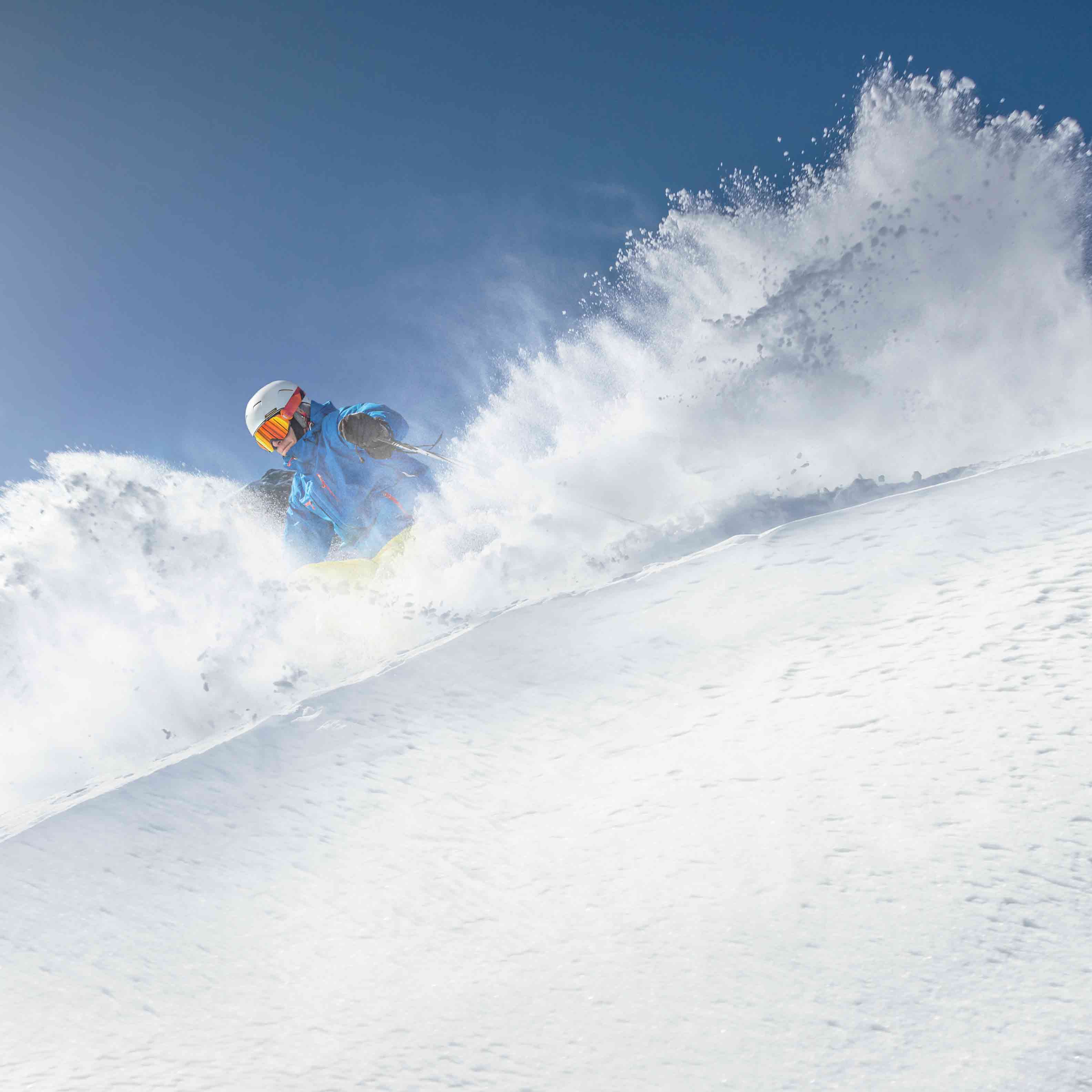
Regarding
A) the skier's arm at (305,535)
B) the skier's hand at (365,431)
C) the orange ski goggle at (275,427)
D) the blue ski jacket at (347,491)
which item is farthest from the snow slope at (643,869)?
the orange ski goggle at (275,427)

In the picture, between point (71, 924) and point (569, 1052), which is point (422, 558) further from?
point (569, 1052)

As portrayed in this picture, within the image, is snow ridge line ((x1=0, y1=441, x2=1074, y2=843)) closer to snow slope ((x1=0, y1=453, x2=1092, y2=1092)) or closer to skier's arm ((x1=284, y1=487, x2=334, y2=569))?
snow slope ((x1=0, y1=453, x2=1092, y2=1092))

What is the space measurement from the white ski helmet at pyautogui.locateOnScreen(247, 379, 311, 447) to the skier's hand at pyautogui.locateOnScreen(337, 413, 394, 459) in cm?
65

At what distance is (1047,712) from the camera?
5.30 ft

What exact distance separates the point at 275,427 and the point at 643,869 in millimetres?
6300

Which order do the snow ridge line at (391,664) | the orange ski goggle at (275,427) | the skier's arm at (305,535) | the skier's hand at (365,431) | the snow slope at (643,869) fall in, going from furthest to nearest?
the orange ski goggle at (275,427) → the skier's arm at (305,535) → the skier's hand at (365,431) → the snow ridge line at (391,664) → the snow slope at (643,869)

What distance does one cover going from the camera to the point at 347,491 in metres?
6.68

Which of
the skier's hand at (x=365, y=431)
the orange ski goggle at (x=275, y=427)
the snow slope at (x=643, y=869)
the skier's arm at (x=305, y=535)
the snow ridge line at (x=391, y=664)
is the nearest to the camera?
the snow slope at (x=643, y=869)

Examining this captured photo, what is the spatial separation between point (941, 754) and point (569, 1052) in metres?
1.01

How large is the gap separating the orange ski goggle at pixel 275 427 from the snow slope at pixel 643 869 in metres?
4.96

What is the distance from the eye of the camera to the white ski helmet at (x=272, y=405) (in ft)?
22.9

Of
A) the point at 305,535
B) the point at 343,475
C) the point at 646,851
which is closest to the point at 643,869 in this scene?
the point at 646,851

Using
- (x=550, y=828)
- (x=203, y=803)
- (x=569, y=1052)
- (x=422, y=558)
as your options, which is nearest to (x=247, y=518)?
(x=422, y=558)

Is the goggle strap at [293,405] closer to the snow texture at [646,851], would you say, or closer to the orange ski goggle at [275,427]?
the orange ski goggle at [275,427]
